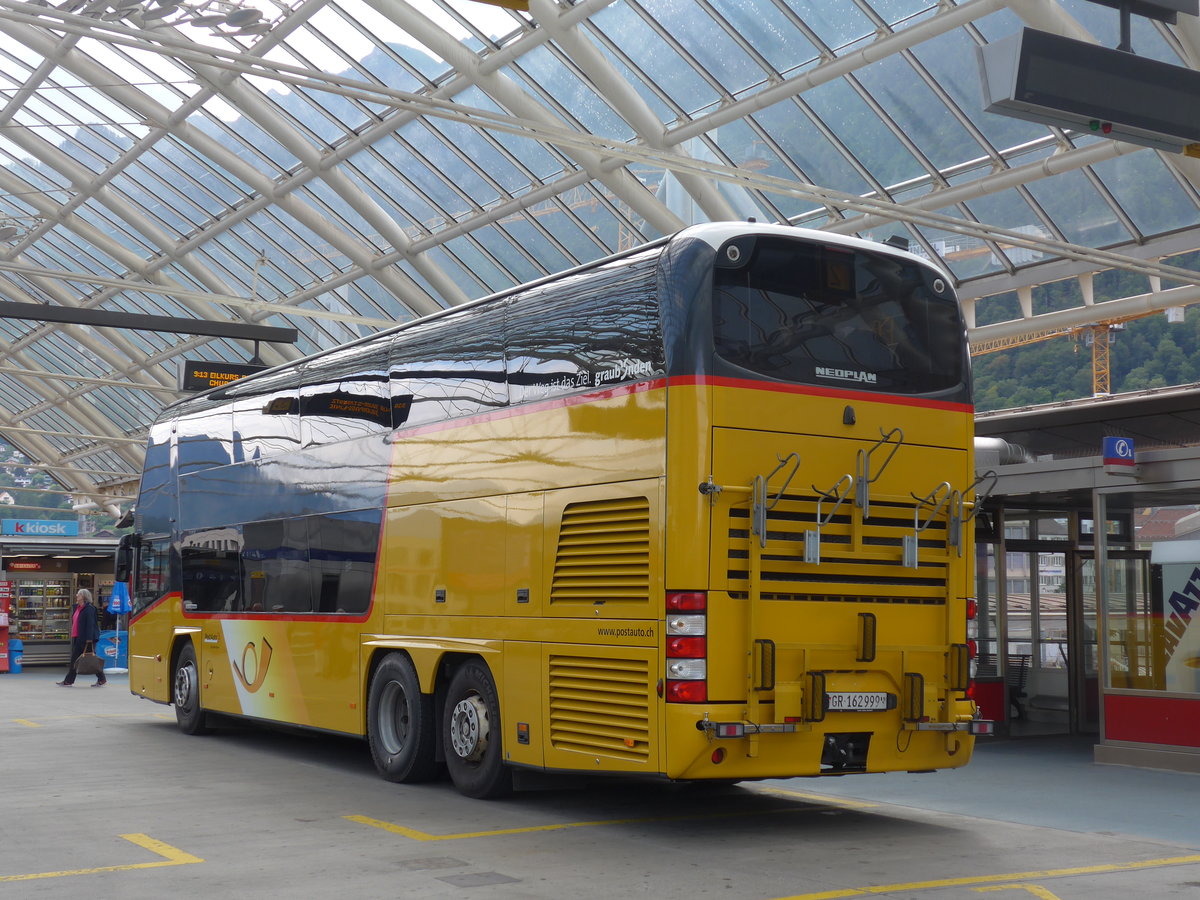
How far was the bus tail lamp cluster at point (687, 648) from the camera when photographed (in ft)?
26.8

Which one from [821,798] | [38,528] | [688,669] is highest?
[38,528]

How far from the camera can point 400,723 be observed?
11.3 meters

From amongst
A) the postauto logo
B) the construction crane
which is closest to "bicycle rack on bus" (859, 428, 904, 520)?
the construction crane

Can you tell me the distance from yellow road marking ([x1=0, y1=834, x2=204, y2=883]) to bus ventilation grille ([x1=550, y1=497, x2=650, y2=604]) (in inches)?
109

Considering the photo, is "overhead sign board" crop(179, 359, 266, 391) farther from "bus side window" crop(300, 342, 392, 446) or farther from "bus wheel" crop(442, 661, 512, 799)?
"bus wheel" crop(442, 661, 512, 799)

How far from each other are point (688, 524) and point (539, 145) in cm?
1684

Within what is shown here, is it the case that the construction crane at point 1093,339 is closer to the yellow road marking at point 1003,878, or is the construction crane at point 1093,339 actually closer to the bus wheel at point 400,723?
the bus wheel at point 400,723

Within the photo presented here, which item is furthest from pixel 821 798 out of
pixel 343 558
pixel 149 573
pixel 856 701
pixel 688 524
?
pixel 149 573

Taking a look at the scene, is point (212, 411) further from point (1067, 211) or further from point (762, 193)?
Result: point (1067, 211)

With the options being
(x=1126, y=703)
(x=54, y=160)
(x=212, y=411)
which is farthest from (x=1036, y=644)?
(x=54, y=160)

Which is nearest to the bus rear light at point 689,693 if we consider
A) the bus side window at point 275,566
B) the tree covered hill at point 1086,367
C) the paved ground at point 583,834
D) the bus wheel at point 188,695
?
the paved ground at point 583,834

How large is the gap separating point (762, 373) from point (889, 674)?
2.10m

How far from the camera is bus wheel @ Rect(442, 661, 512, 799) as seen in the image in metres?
9.95

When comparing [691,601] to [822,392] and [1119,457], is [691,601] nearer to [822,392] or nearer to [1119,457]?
[822,392]
